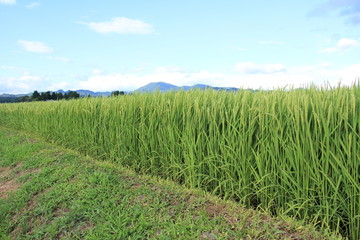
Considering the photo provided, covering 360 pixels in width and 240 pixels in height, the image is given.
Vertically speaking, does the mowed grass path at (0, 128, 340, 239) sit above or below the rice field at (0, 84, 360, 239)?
below

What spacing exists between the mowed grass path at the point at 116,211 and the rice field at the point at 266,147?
0.81 ft

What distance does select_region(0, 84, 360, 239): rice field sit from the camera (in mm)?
2432

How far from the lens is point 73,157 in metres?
5.11

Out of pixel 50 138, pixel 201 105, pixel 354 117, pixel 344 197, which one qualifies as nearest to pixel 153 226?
pixel 201 105

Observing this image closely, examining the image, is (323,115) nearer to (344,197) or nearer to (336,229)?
(344,197)

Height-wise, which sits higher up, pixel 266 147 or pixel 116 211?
pixel 266 147

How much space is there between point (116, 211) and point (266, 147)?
173cm

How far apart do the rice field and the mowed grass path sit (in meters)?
0.25

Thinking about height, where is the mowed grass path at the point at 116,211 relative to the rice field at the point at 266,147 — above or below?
below

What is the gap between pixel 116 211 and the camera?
9.70ft

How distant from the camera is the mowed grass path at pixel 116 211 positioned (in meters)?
2.46

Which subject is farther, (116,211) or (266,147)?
(116,211)

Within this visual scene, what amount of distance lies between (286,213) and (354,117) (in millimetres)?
1135

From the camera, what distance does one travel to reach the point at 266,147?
2699 millimetres
